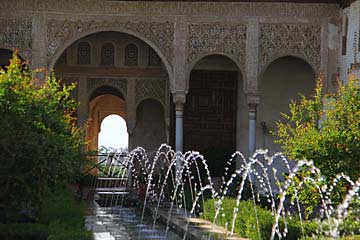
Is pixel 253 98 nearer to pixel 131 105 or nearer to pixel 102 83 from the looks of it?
pixel 131 105

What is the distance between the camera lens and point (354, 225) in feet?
27.4

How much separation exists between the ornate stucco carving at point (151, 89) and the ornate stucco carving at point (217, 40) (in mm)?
3462

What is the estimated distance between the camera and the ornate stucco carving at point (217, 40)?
50.2 feet

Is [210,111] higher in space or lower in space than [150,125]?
higher

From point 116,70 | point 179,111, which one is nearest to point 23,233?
point 179,111

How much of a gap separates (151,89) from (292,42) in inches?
181

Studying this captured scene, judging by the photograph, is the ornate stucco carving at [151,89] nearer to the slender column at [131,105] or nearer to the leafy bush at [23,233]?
the slender column at [131,105]

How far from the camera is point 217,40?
1530 centimetres

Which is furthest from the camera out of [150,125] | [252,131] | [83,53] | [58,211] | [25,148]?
[150,125]

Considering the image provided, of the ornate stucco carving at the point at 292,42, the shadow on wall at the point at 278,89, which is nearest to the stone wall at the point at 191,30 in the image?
the ornate stucco carving at the point at 292,42

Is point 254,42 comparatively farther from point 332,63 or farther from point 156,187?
point 156,187

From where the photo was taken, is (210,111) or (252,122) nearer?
(252,122)

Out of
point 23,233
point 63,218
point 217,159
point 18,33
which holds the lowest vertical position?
point 23,233

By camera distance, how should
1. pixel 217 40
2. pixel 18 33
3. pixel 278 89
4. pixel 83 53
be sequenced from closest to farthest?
pixel 18 33
pixel 217 40
pixel 278 89
pixel 83 53
